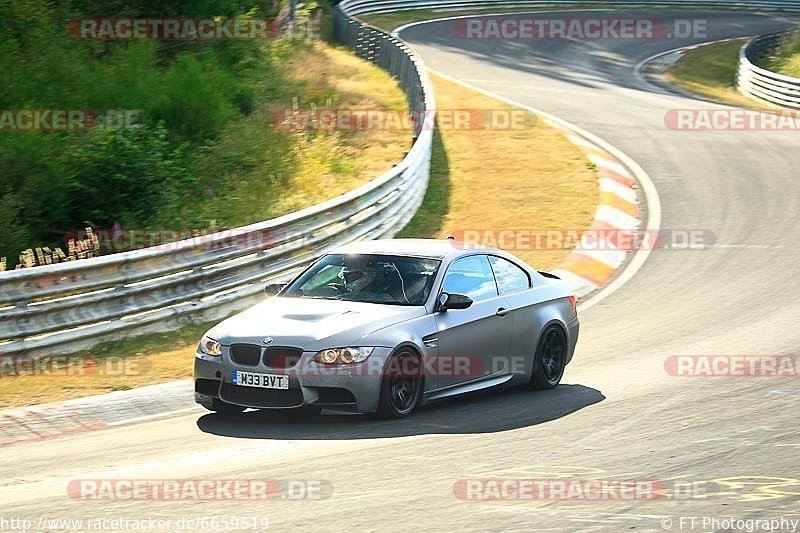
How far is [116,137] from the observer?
62.9 ft

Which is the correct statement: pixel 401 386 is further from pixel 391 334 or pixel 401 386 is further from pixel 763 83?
pixel 763 83

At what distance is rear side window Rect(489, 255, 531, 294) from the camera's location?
1073 cm

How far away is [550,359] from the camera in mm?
10922

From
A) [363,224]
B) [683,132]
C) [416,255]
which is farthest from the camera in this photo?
[683,132]

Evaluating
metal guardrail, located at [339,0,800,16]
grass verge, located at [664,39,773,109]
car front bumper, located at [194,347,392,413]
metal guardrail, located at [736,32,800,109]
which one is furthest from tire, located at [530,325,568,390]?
metal guardrail, located at [339,0,800,16]

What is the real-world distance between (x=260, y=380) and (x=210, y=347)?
58 cm

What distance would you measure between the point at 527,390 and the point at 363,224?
6.21m

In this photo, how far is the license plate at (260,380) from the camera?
8844 mm

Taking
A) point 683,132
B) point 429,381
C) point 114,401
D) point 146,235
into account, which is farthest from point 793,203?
point 114,401

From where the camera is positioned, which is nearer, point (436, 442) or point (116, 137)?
point (436, 442)

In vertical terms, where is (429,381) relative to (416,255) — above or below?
below

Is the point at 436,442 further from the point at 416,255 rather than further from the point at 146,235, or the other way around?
the point at 146,235

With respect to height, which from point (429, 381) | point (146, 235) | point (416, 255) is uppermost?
point (416, 255)

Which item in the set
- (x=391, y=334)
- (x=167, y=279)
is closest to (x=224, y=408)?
(x=391, y=334)
